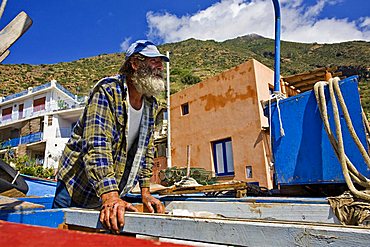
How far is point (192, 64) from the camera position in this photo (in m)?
59.5

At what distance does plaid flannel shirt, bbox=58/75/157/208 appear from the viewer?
5.98 ft

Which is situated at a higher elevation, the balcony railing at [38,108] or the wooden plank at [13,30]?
the balcony railing at [38,108]

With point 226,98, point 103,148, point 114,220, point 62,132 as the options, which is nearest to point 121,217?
point 114,220

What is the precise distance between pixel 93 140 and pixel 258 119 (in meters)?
10.8

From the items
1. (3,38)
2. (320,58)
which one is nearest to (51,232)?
(3,38)

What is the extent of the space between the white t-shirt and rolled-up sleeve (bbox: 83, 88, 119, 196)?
0.21 m

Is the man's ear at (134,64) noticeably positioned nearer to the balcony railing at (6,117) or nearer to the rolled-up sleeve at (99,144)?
the rolled-up sleeve at (99,144)

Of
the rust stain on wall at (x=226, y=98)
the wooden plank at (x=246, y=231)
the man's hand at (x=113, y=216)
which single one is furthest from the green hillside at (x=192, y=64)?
the wooden plank at (x=246, y=231)

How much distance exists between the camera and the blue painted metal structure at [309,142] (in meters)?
2.77

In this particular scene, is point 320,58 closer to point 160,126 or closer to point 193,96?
point 160,126

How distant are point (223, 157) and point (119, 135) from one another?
38.8ft

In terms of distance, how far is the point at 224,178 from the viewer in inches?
527

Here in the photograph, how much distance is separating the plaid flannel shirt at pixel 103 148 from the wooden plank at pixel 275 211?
552mm

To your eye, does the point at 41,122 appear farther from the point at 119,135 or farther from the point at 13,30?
the point at 119,135
